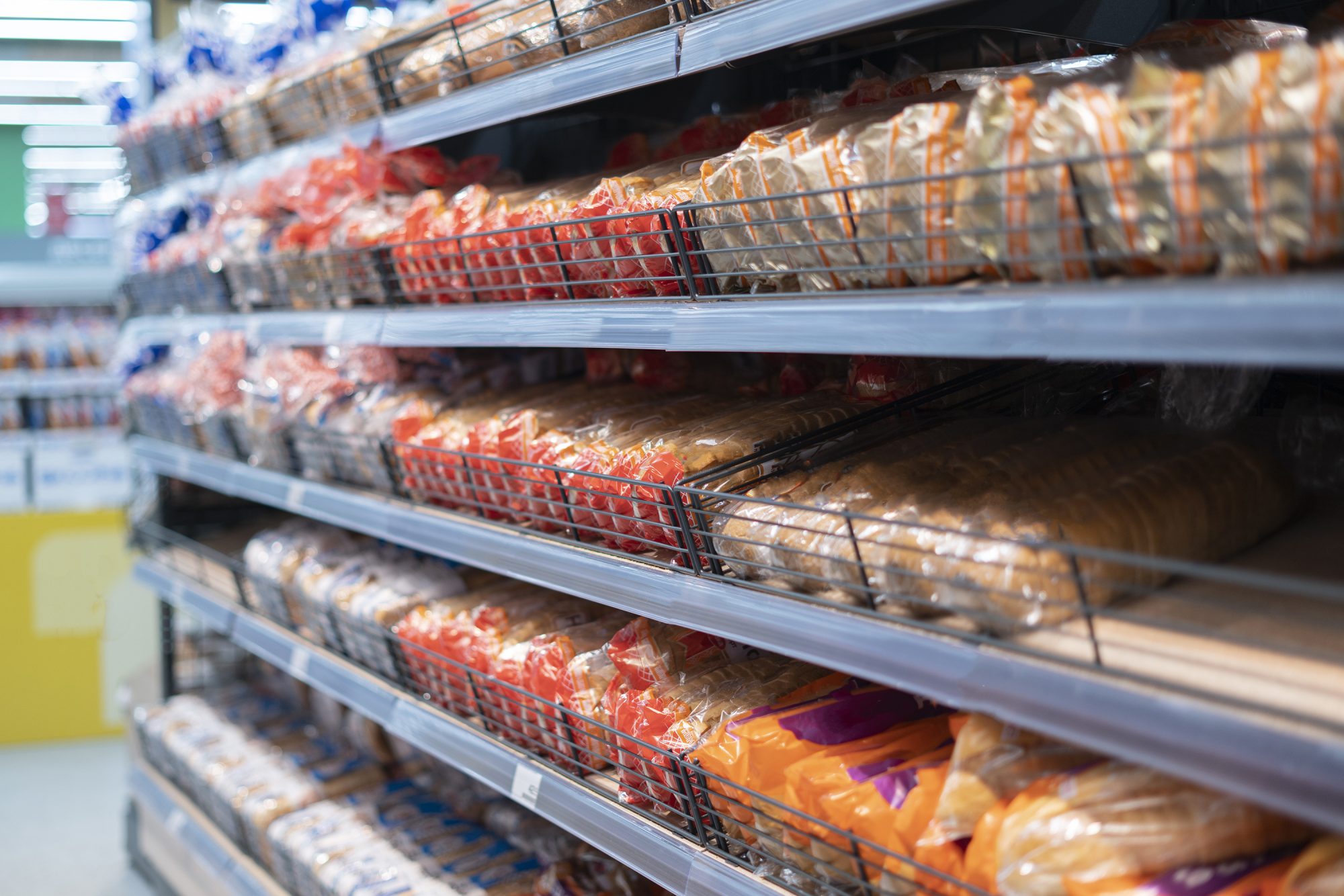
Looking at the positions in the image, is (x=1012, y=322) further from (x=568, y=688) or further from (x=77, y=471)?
(x=77, y=471)

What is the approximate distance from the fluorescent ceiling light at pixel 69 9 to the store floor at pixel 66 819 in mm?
4080

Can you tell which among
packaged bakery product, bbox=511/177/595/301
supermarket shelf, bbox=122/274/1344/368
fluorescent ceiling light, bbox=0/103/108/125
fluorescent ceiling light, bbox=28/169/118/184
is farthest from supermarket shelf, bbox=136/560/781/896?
fluorescent ceiling light, bbox=28/169/118/184

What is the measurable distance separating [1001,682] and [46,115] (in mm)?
9885

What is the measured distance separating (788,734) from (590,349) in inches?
40.2

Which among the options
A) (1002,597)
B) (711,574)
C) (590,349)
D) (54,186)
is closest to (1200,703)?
(1002,597)

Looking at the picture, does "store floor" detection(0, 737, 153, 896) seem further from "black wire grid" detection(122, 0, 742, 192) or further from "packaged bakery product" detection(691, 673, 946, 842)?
"packaged bakery product" detection(691, 673, 946, 842)

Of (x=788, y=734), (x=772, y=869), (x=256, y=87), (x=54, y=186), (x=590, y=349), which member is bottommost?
(x=772, y=869)

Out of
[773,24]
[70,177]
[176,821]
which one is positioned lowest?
[176,821]

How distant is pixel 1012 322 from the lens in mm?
868

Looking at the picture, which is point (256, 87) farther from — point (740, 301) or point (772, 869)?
point (772, 869)

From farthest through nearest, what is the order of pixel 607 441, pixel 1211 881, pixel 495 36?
pixel 495 36 < pixel 607 441 < pixel 1211 881

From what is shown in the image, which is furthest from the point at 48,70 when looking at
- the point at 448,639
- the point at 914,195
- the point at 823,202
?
the point at 914,195

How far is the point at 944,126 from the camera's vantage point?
3.16 feet

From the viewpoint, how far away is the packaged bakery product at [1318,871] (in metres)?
0.76
